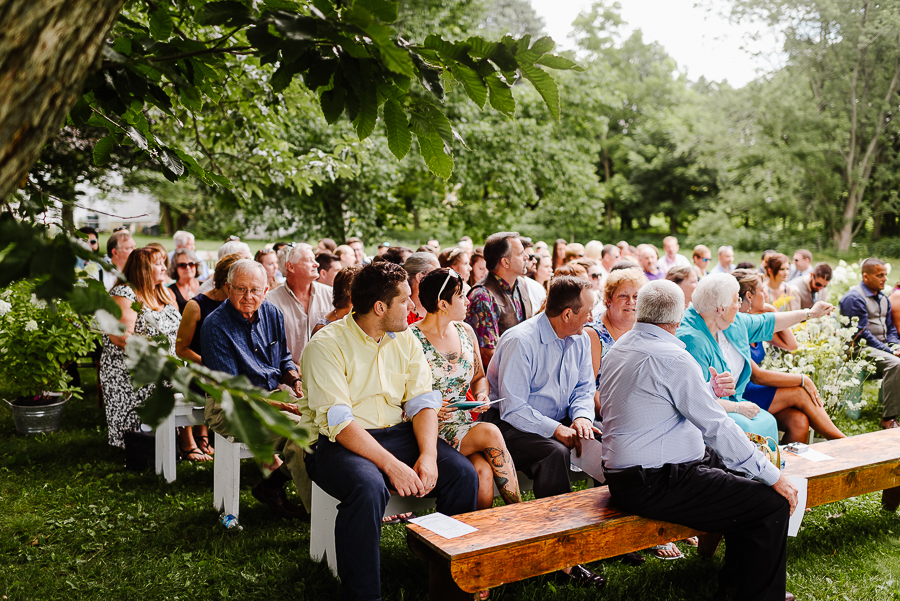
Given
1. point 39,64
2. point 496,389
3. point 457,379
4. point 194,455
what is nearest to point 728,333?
point 496,389

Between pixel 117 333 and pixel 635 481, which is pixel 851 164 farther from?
pixel 117 333

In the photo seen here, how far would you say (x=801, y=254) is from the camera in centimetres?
1155

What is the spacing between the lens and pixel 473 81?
1807 millimetres

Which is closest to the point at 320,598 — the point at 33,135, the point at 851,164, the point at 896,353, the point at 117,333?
the point at 117,333

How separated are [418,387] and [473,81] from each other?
2.24 meters

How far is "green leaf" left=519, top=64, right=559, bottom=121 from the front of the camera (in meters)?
1.77

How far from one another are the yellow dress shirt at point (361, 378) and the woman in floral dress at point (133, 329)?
252cm

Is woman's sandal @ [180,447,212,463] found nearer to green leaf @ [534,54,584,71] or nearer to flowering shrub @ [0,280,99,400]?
flowering shrub @ [0,280,99,400]

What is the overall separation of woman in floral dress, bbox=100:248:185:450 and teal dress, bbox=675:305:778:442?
13.0ft

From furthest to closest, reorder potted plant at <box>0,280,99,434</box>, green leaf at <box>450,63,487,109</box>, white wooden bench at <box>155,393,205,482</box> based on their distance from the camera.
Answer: potted plant at <box>0,280,99,434</box> < white wooden bench at <box>155,393,205,482</box> < green leaf at <box>450,63,487,109</box>

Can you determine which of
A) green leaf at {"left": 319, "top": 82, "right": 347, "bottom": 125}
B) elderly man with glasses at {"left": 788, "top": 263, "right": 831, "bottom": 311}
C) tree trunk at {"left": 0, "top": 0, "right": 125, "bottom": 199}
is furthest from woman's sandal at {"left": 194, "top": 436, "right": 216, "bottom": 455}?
elderly man with glasses at {"left": 788, "top": 263, "right": 831, "bottom": 311}

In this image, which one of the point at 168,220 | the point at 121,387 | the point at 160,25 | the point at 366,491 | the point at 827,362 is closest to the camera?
the point at 160,25

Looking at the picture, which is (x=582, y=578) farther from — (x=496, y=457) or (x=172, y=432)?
(x=172, y=432)

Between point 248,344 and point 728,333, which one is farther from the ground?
point 728,333
